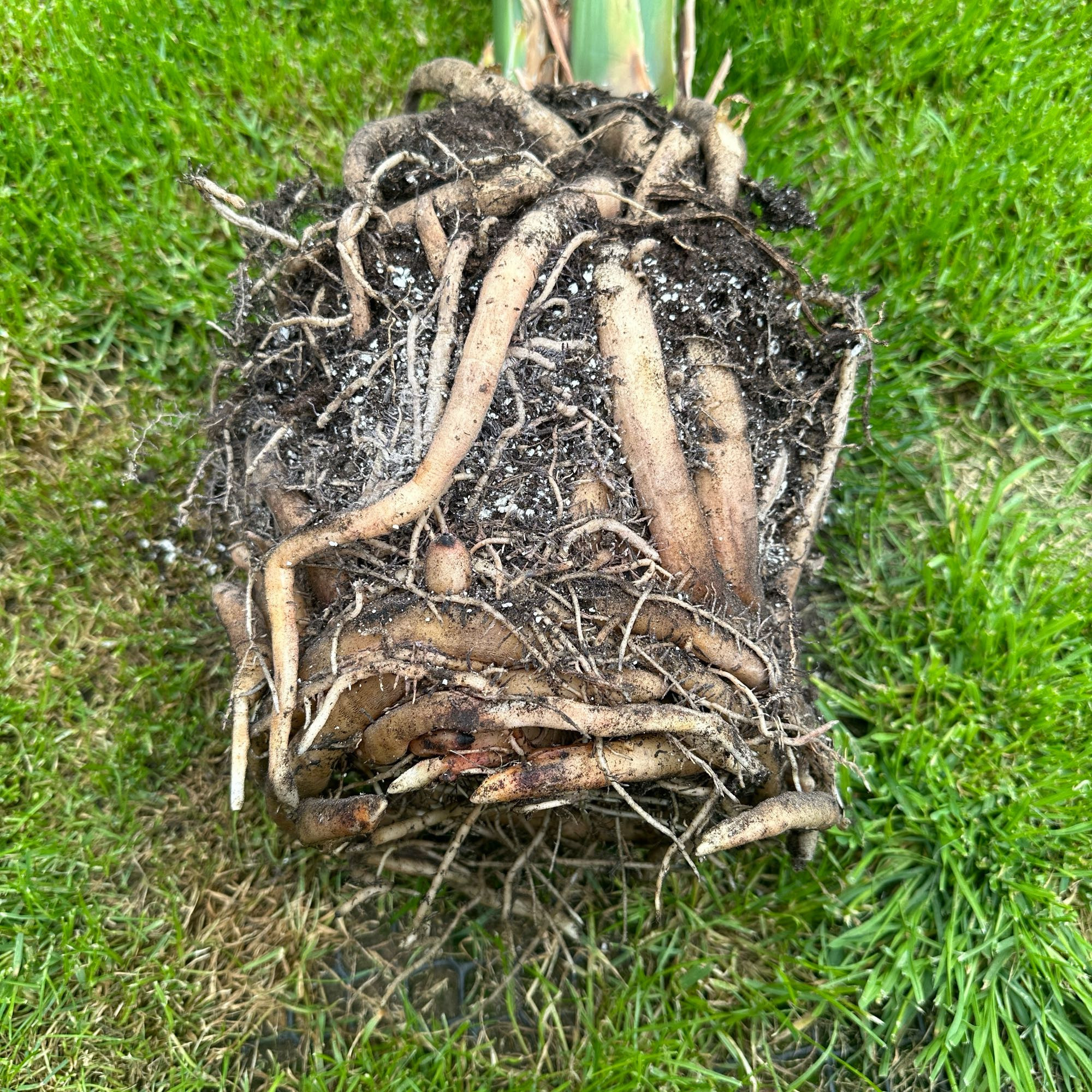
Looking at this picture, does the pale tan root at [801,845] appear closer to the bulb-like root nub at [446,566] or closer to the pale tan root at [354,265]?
the bulb-like root nub at [446,566]

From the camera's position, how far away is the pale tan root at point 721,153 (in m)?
1.17

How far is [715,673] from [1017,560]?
2.39 feet

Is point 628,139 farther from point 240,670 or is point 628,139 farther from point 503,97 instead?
point 240,670

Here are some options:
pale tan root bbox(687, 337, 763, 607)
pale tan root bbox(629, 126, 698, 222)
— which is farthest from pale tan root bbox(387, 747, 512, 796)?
pale tan root bbox(629, 126, 698, 222)

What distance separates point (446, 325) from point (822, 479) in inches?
22.4

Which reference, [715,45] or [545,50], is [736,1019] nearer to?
[545,50]

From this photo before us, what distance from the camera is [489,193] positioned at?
3.61ft

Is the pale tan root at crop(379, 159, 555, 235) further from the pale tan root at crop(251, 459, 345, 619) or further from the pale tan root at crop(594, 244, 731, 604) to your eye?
the pale tan root at crop(251, 459, 345, 619)

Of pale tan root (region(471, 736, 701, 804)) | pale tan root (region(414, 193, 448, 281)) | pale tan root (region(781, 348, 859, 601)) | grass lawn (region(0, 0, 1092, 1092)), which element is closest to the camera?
pale tan root (region(471, 736, 701, 804))

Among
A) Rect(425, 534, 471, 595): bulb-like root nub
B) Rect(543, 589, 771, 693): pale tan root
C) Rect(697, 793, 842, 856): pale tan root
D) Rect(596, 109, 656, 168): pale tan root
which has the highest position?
Rect(596, 109, 656, 168): pale tan root

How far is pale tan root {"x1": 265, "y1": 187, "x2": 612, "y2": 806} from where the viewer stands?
992 millimetres

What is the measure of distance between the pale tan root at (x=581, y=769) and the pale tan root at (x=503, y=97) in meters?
0.80

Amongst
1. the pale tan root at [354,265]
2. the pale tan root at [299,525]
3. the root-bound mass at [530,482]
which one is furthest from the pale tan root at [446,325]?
the pale tan root at [299,525]

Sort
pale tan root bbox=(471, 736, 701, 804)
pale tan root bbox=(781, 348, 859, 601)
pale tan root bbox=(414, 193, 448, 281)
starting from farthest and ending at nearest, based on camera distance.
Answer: pale tan root bbox=(781, 348, 859, 601) → pale tan root bbox=(414, 193, 448, 281) → pale tan root bbox=(471, 736, 701, 804)
